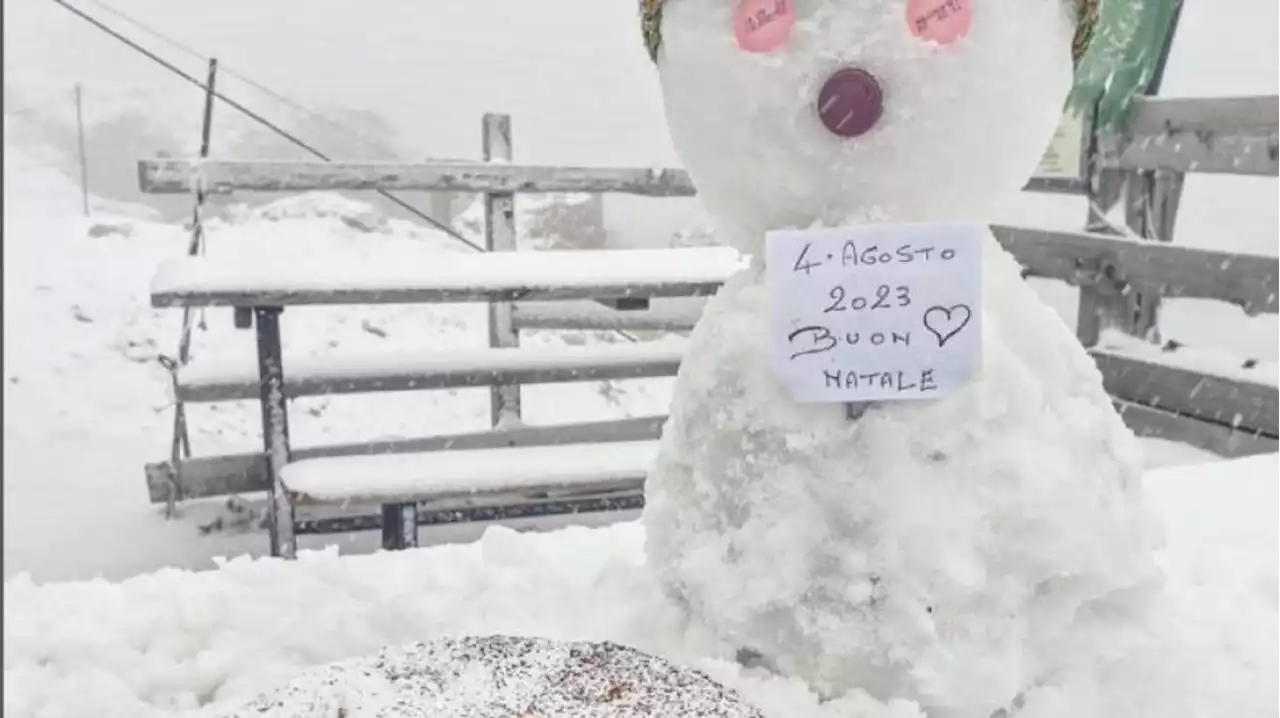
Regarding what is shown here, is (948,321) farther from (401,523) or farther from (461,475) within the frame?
(401,523)

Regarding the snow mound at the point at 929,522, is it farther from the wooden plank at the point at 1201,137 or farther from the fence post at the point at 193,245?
the wooden plank at the point at 1201,137

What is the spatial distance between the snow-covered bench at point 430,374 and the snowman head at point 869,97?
1.29m

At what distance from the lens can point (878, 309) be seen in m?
0.84

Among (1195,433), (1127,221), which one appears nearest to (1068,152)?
(1127,221)

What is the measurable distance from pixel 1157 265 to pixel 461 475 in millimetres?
2041

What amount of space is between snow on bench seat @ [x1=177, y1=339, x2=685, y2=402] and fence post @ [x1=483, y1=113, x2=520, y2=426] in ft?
1.13

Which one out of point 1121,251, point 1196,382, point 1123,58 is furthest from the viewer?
point 1123,58

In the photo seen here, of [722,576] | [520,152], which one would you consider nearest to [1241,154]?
[520,152]

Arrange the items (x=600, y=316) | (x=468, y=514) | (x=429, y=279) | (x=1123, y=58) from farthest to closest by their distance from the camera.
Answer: (x=600, y=316), (x=1123, y=58), (x=468, y=514), (x=429, y=279)

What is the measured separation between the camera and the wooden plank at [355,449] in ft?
8.26

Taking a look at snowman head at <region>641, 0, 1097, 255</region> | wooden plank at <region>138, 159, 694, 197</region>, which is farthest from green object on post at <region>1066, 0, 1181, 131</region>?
snowman head at <region>641, 0, 1097, 255</region>

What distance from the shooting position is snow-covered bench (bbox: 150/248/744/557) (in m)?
2.06

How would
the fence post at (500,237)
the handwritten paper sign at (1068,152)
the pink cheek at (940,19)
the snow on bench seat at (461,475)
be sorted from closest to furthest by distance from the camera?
1. the pink cheek at (940,19)
2. the snow on bench seat at (461,475)
3. the fence post at (500,237)
4. the handwritten paper sign at (1068,152)

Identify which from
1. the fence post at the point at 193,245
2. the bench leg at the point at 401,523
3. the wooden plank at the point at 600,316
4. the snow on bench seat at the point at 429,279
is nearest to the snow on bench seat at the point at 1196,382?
the wooden plank at the point at 600,316
